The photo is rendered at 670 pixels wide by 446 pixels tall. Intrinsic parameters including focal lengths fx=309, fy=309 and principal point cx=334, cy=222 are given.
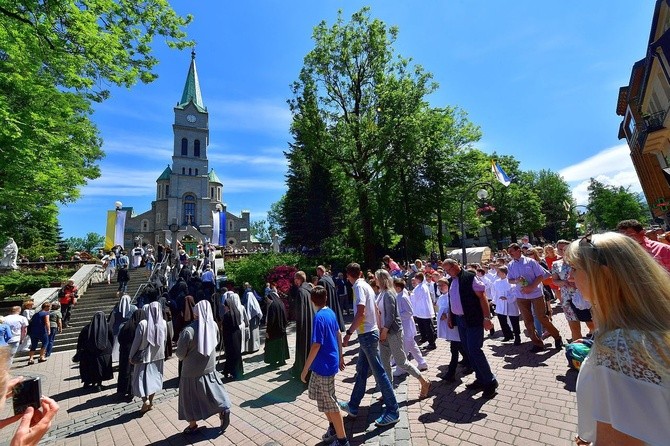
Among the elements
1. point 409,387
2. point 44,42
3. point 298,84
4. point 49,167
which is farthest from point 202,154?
point 409,387

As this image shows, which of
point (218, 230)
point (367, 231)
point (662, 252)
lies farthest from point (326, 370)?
point (218, 230)

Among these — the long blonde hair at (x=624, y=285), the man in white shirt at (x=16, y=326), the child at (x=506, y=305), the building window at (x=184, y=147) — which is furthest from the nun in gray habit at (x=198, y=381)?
the building window at (x=184, y=147)

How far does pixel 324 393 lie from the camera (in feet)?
12.4

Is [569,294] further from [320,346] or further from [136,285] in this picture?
[136,285]

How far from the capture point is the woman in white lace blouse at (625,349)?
1.15 meters

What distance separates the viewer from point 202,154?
60688 millimetres

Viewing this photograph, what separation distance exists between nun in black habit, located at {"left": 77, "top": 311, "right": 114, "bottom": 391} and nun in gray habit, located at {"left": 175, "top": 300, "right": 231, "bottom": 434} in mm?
4016

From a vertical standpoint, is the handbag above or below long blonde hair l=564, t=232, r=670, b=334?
below

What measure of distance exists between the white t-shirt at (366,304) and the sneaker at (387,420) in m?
1.12

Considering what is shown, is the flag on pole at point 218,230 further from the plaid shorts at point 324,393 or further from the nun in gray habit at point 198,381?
the plaid shorts at point 324,393

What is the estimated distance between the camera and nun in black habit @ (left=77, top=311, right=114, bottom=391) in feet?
23.5

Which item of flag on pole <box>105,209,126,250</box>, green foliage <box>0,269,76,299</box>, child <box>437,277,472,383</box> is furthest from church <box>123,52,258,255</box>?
child <box>437,277,472,383</box>

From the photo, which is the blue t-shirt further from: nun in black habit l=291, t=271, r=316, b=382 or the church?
the church

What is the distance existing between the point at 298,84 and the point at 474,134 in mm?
15930
